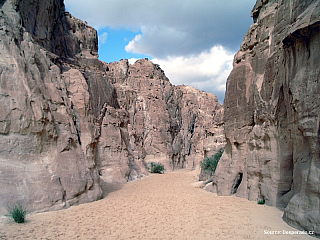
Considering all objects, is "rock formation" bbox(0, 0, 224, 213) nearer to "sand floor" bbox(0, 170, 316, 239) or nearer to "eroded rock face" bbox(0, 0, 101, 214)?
"eroded rock face" bbox(0, 0, 101, 214)

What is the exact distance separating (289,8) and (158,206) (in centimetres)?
1024

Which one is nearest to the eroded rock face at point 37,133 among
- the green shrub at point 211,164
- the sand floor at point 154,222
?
the sand floor at point 154,222

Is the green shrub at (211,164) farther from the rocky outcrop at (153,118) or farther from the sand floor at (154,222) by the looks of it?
the rocky outcrop at (153,118)

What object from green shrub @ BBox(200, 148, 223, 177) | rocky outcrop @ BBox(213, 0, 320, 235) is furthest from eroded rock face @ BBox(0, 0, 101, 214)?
green shrub @ BBox(200, 148, 223, 177)

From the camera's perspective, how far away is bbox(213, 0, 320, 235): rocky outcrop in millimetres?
6824

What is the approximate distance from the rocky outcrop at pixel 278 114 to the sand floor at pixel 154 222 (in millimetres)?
933

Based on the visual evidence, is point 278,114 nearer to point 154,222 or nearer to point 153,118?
point 154,222

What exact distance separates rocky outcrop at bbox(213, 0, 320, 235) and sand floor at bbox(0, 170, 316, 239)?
93 centimetres

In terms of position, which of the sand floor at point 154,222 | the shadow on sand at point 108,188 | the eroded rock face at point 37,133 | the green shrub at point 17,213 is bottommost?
the shadow on sand at point 108,188

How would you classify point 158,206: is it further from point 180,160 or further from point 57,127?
point 180,160

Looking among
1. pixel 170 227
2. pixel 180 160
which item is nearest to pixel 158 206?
pixel 170 227

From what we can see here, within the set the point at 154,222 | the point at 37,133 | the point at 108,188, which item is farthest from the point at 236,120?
the point at 37,133

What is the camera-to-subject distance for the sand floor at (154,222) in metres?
6.97

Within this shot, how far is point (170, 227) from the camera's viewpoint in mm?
7867
